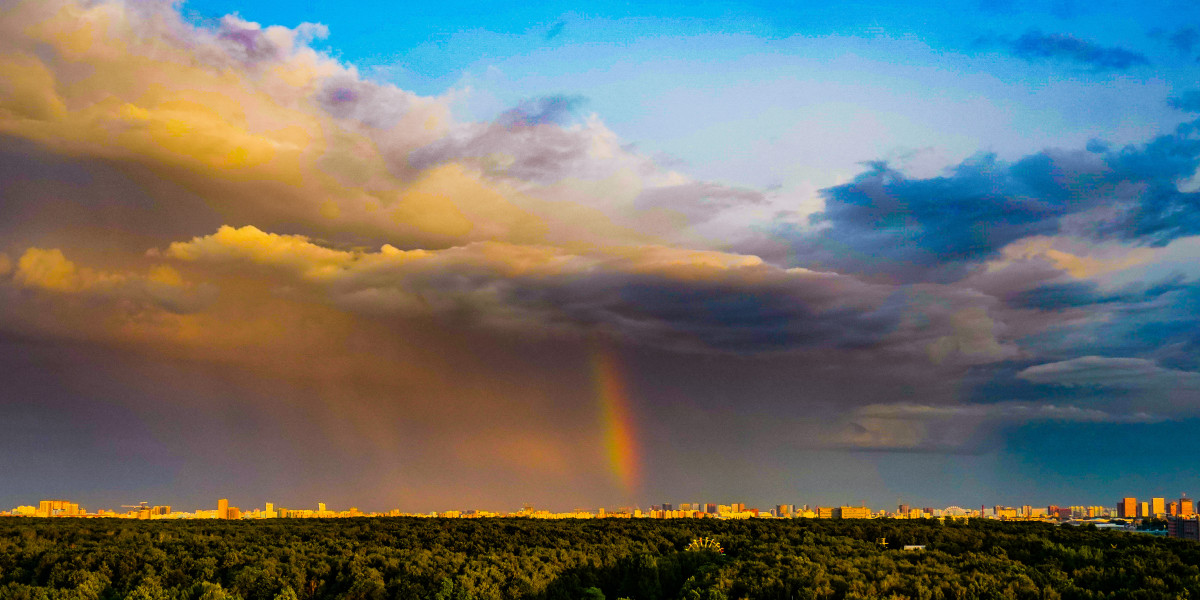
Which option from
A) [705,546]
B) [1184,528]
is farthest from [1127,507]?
[705,546]

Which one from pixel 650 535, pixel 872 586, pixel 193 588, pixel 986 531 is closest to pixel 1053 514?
pixel 986 531

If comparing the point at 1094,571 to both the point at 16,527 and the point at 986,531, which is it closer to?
the point at 986,531

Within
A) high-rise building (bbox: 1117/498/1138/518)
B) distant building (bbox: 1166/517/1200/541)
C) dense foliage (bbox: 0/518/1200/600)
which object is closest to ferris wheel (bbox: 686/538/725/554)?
dense foliage (bbox: 0/518/1200/600)

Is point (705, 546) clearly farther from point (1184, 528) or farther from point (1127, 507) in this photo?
point (1127, 507)

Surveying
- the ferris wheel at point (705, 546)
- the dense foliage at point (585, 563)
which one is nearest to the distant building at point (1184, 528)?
the dense foliage at point (585, 563)

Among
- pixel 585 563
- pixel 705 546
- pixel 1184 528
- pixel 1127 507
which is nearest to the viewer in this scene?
pixel 585 563

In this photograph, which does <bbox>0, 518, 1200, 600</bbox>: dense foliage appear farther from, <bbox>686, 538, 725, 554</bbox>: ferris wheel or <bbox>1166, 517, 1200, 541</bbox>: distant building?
<bbox>1166, 517, 1200, 541</bbox>: distant building
